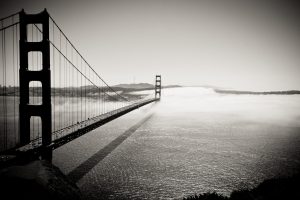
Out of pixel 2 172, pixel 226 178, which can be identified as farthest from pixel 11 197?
pixel 226 178

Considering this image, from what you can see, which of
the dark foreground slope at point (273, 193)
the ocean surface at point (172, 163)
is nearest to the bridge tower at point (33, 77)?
the ocean surface at point (172, 163)

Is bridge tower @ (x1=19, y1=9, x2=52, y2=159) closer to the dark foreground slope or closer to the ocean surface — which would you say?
the ocean surface

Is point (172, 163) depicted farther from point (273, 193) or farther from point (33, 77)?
point (33, 77)

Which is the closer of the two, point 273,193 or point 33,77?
point 273,193

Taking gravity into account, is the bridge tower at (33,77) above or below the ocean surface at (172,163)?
above

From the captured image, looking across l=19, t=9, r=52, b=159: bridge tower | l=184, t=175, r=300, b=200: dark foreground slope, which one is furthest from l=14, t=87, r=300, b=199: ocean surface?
l=19, t=9, r=52, b=159: bridge tower

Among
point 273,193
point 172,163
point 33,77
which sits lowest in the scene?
point 172,163

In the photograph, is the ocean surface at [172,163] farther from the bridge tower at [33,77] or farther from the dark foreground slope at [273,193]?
the bridge tower at [33,77]

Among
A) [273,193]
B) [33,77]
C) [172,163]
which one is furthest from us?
[172,163]

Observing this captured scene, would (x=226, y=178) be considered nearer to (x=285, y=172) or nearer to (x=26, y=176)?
(x=285, y=172)

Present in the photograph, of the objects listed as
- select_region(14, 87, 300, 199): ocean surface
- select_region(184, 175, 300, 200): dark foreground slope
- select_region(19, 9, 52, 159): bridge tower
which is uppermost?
select_region(19, 9, 52, 159): bridge tower

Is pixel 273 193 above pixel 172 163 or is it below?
above

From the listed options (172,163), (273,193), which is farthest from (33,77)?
(273,193)
